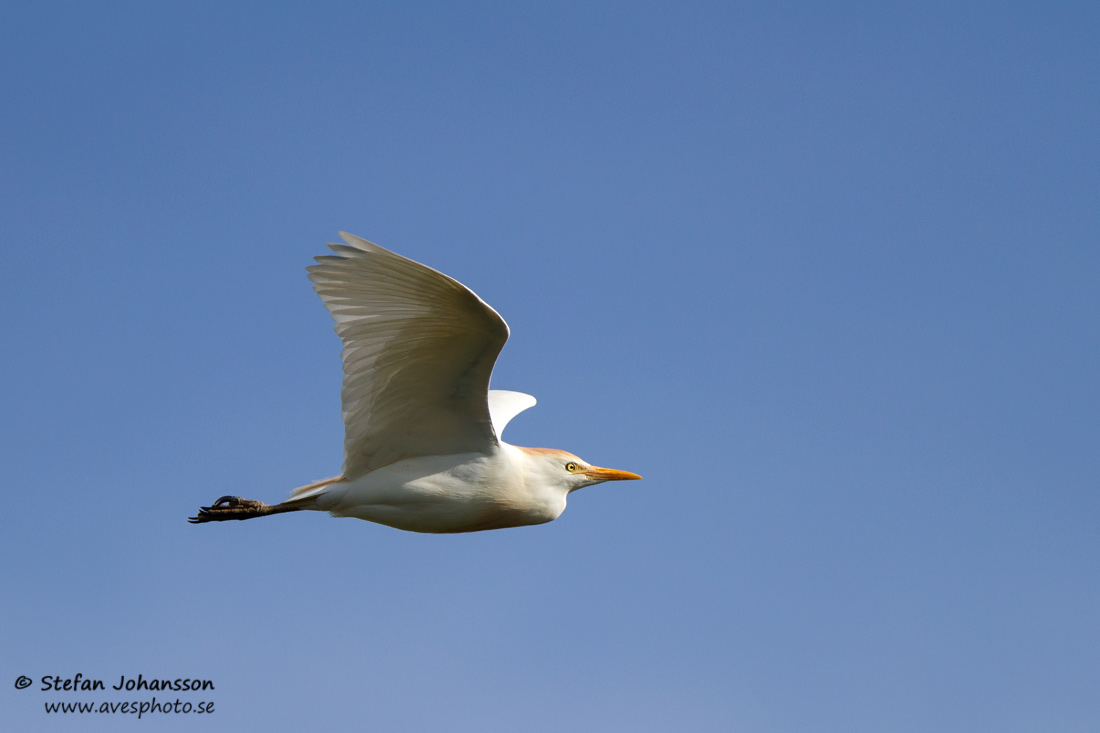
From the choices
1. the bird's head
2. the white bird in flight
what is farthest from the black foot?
the bird's head

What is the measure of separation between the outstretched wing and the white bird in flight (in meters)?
0.01

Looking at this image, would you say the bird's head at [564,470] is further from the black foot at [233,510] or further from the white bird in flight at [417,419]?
Result: the black foot at [233,510]

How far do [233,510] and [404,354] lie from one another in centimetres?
282

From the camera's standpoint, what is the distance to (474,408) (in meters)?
11.3

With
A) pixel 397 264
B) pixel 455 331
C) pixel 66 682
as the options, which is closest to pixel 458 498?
pixel 455 331

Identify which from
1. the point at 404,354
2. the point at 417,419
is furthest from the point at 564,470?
the point at 404,354

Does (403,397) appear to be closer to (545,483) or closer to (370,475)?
(370,475)

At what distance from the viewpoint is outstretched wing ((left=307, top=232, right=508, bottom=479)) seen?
33.2ft

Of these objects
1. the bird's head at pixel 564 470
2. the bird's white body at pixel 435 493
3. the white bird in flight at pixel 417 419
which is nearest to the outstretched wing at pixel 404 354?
the white bird in flight at pixel 417 419

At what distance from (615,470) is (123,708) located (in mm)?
6195

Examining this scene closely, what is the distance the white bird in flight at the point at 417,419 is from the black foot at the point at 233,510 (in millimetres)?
11

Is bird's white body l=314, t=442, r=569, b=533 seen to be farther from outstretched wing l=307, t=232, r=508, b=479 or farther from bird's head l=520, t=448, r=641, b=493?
bird's head l=520, t=448, r=641, b=493

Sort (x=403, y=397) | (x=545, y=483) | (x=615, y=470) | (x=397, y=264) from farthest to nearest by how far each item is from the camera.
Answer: (x=615, y=470), (x=545, y=483), (x=403, y=397), (x=397, y=264)

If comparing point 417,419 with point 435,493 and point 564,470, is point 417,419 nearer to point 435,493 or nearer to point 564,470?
point 435,493
